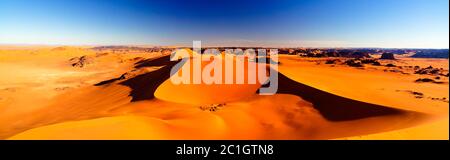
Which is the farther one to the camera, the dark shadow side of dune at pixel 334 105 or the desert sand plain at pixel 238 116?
the dark shadow side of dune at pixel 334 105

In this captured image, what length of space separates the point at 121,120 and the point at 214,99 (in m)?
4.86

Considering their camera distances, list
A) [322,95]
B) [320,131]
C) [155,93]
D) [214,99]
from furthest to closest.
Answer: [155,93], [214,99], [322,95], [320,131]

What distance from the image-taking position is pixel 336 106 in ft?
28.1

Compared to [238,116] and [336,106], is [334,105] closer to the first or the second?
[336,106]

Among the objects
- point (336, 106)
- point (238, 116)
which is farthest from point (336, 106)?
point (238, 116)

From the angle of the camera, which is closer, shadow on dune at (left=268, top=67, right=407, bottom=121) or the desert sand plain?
the desert sand plain

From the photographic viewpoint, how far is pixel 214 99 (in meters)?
11.1

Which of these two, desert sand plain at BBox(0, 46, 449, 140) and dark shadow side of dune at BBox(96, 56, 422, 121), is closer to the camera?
desert sand plain at BBox(0, 46, 449, 140)

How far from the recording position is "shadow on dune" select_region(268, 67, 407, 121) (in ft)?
24.4

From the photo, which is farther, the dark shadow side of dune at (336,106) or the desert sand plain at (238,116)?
the dark shadow side of dune at (336,106)

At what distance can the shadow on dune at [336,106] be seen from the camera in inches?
A: 293
